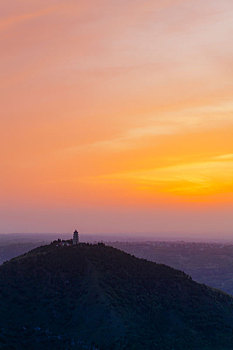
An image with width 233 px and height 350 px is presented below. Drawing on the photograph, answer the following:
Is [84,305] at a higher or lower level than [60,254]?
lower

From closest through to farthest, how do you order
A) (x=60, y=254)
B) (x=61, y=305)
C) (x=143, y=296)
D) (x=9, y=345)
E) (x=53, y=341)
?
1. (x=9, y=345)
2. (x=53, y=341)
3. (x=61, y=305)
4. (x=143, y=296)
5. (x=60, y=254)

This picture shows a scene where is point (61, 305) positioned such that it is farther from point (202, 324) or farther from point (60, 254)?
point (202, 324)

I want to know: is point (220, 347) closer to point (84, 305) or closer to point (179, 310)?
point (179, 310)

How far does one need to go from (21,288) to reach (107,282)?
1085cm

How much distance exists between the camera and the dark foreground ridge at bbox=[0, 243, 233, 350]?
50.3 metres

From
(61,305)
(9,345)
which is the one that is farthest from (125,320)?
(9,345)

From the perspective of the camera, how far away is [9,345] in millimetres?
45406

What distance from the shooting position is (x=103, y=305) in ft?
181

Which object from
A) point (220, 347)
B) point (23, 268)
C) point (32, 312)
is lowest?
point (220, 347)

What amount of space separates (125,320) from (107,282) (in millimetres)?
8564

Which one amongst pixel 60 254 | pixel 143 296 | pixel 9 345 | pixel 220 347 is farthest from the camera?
pixel 60 254

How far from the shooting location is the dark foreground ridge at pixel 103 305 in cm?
5031

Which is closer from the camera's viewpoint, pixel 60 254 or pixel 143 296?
pixel 143 296

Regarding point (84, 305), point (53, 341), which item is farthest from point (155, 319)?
point (53, 341)
